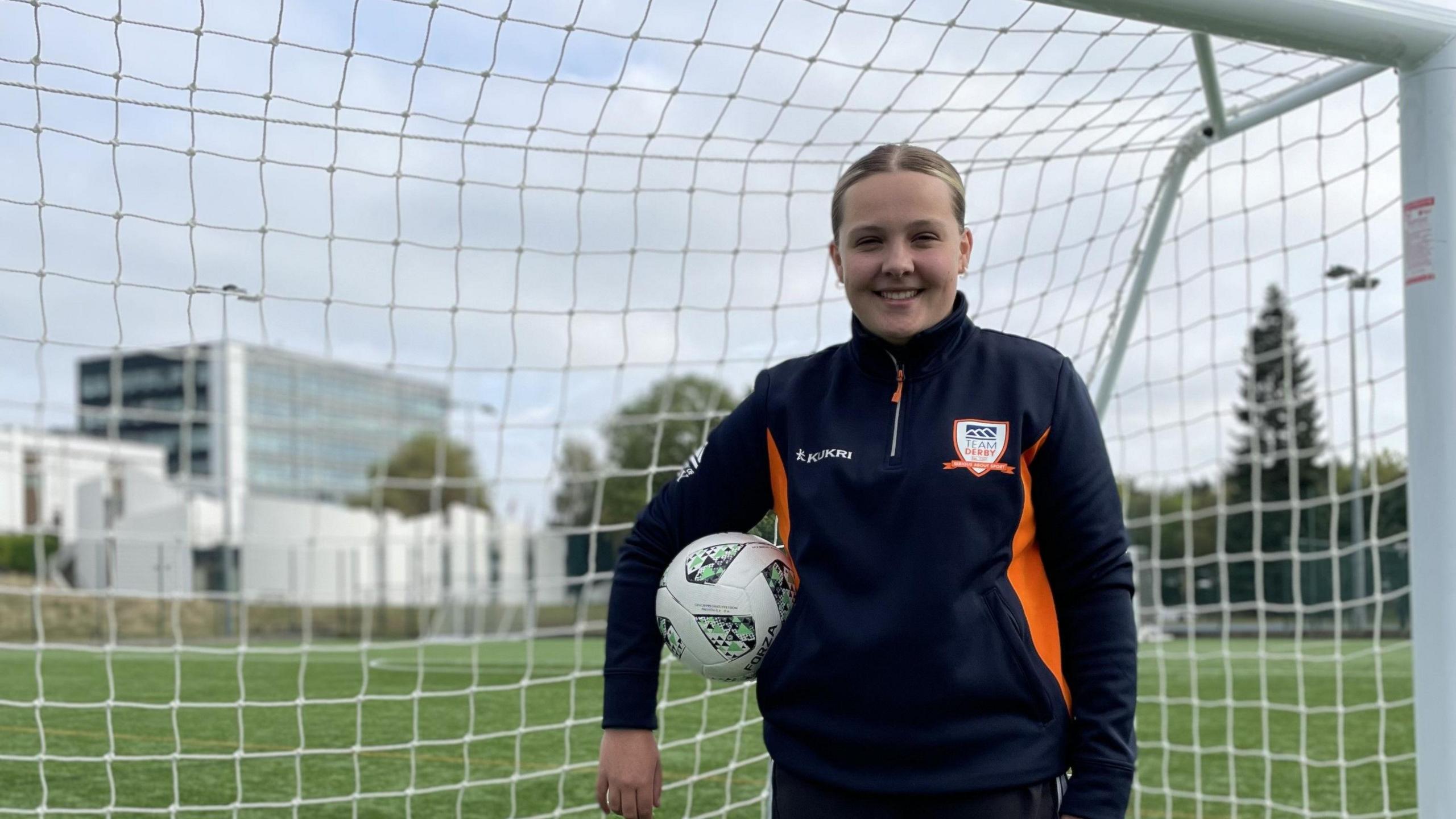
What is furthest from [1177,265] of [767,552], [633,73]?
[767,552]

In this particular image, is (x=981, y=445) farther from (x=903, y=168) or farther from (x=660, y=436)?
(x=660, y=436)

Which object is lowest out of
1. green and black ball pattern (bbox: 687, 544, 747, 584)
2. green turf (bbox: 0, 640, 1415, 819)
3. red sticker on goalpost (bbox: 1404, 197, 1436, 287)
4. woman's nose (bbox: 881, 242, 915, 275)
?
green turf (bbox: 0, 640, 1415, 819)

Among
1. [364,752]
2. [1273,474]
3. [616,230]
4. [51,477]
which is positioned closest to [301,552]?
[51,477]

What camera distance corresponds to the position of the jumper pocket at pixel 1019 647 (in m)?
1.58

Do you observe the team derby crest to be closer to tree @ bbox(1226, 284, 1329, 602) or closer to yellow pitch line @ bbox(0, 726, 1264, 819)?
yellow pitch line @ bbox(0, 726, 1264, 819)

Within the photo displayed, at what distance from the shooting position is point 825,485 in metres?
1.69

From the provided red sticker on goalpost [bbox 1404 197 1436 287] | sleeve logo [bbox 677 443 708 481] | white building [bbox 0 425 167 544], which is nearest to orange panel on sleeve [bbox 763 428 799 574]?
sleeve logo [bbox 677 443 708 481]

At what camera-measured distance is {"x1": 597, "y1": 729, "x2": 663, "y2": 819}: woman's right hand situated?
175 centimetres

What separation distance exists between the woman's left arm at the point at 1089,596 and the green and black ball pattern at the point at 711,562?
1.43 feet

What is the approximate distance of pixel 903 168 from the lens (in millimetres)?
1713

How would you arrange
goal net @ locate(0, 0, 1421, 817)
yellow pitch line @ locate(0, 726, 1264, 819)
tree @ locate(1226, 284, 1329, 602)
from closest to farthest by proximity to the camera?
goal net @ locate(0, 0, 1421, 817)
yellow pitch line @ locate(0, 726, 1264, 819)
tree @ locate(1226, 284, 1329, 602)

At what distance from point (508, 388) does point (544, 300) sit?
351mm

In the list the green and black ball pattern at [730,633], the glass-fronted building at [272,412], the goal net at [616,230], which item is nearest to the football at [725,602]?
the green and black ball pattern at [730,633]

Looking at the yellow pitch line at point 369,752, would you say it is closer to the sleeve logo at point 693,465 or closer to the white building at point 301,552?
the sleeve logo at point 693,465
